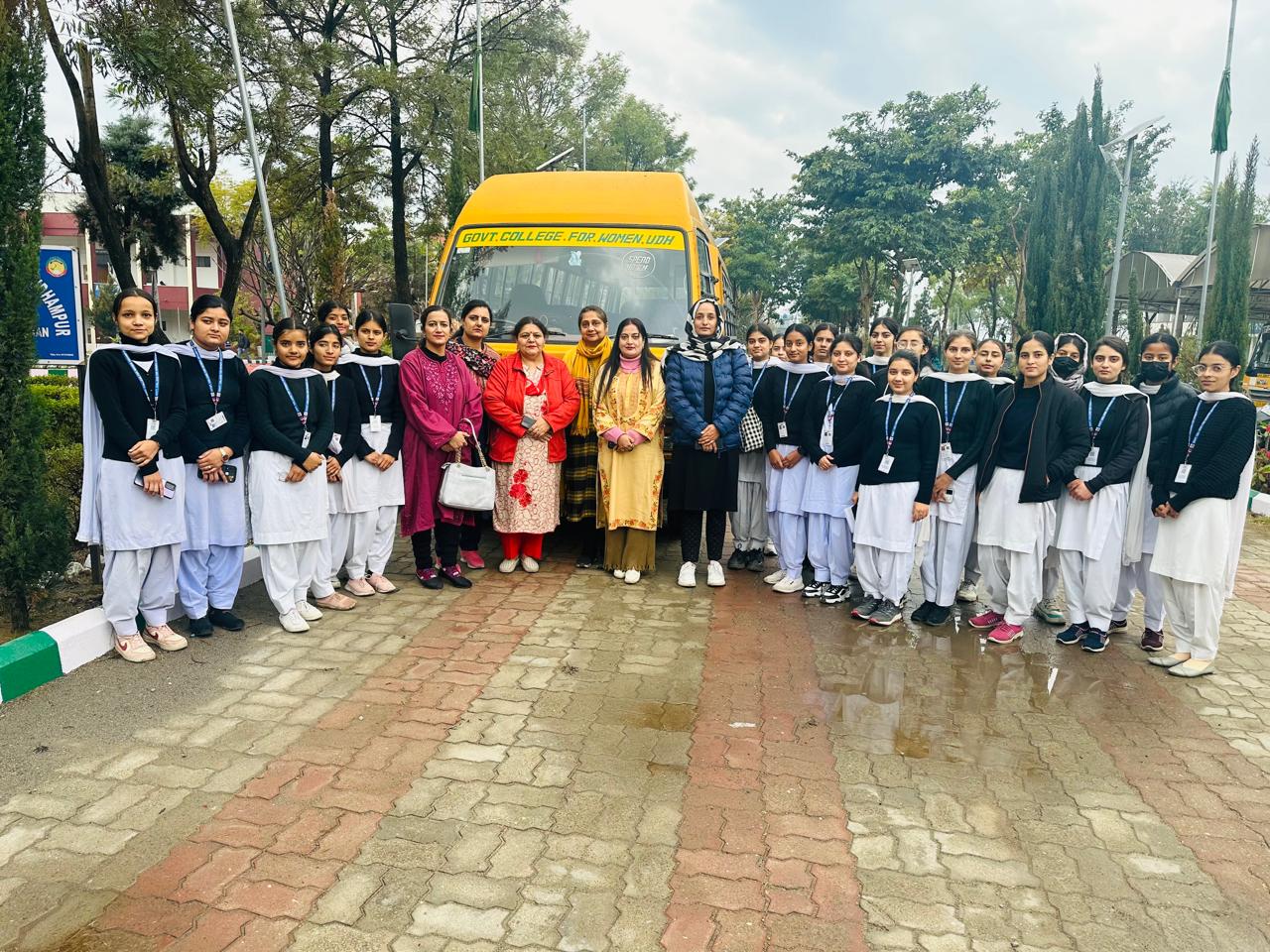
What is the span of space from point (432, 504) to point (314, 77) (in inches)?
544

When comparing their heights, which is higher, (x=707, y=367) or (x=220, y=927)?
(x=707, y=367)

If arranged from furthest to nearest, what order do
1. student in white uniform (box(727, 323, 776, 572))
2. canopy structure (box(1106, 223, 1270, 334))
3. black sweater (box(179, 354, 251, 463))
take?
canopy structure (box(1106, 223, 1270, 334)) < student in white uniform (box(727, 323, 776, 572)) < black sweater (box(179, 354, 251, 463))

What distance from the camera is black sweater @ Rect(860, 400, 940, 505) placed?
5.08 metres

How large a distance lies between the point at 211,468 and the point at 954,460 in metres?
4.21

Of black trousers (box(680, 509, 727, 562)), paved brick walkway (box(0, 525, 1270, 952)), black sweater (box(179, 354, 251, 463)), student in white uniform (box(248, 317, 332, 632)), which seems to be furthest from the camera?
black trousers (box(680, 509, 727, 562))

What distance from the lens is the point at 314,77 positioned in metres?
16.3

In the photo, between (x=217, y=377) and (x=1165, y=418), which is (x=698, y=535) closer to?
(x=1165, y=418)

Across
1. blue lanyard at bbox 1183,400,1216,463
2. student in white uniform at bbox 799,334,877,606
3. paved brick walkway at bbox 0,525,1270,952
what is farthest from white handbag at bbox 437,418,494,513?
blue lanyard at bbox 1183,400,1216,463

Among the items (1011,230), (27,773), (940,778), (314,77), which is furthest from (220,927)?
(1011,230)

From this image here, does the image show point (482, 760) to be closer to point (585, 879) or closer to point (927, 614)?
point (585, 879)

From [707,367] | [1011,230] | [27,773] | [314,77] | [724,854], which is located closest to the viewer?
[724,854]

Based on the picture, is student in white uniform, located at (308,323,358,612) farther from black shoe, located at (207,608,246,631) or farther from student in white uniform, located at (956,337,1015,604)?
student in white uniform, located at (956,337,1015,604)

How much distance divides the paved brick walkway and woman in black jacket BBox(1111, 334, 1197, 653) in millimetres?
371

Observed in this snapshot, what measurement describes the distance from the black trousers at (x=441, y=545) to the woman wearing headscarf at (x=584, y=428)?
86 centimetres
